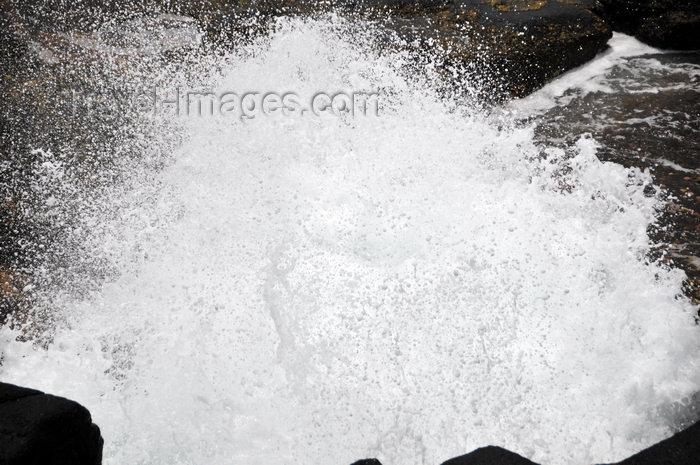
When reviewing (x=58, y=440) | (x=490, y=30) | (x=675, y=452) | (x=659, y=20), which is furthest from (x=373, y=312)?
(x=659, y=20)

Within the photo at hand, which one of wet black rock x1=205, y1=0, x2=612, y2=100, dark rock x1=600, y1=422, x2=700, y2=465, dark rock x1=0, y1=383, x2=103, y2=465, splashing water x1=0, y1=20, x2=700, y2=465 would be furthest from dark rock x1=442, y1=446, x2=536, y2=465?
wet black rock x1=205, y1=0, x2=612, y2=100

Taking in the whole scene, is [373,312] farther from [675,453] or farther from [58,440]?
[58,440]

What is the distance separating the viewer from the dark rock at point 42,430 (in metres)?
1.65

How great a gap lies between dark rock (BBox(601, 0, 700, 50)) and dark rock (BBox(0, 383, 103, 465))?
6.65 metres

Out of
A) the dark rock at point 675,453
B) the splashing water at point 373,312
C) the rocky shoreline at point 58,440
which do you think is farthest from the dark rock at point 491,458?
the splashing water at point 373,312

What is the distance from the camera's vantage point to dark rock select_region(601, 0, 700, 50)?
531cm

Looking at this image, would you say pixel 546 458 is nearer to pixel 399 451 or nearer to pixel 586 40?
pixel 399 451

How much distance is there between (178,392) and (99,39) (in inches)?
154

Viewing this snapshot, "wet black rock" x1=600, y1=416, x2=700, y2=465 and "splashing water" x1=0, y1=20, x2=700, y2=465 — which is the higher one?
"wet black rock" x1=600, y1=416, x2=700, y2=465

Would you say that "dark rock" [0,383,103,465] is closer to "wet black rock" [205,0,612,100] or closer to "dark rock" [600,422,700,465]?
"dark rock" [600,422,700,465]

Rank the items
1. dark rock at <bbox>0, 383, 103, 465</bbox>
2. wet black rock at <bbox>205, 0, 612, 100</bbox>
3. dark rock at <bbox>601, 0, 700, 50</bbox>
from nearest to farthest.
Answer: dark rock at <bbox>0, 383, 103, 465</bbox>, wet black rock at <bbox>205, 0, 612, 100</bbox>, dark rock at <bbox>601, 0, 700, 50</bbox>

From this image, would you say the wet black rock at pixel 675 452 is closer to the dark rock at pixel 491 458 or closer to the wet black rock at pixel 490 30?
the dark rock at pixel 491 458

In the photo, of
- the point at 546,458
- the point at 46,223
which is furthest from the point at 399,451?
the point at 46,223

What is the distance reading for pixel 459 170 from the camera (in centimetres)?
364
